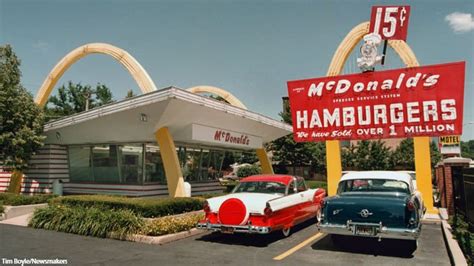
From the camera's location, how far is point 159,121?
15.3m

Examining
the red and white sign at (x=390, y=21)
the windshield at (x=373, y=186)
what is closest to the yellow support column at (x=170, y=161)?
the windshield at (x=373, y=186)

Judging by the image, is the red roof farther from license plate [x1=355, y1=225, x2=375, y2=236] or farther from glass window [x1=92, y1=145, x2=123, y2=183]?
glass window [x1=92, y1=145, x2=123, y2=183]

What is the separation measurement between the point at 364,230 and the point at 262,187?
345 cm

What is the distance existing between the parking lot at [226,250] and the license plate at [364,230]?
1.66 ft

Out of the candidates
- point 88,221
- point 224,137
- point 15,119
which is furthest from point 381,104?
point 15,119

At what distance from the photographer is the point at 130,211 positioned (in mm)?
10516

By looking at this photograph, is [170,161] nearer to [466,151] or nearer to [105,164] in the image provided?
[105,164]

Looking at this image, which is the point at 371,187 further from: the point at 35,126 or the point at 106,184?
the point at 35,126

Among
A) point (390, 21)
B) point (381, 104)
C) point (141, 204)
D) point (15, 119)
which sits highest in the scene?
point (390, 21)

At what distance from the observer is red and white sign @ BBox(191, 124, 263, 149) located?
1701 cm

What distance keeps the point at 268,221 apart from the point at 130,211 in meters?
4.43

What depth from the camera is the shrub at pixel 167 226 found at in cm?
950

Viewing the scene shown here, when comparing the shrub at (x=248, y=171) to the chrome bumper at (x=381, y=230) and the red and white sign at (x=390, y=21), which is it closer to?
→ the red and white sign at (x=390, y=21)

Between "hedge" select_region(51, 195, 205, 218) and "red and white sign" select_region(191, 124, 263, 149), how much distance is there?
15.8ft
